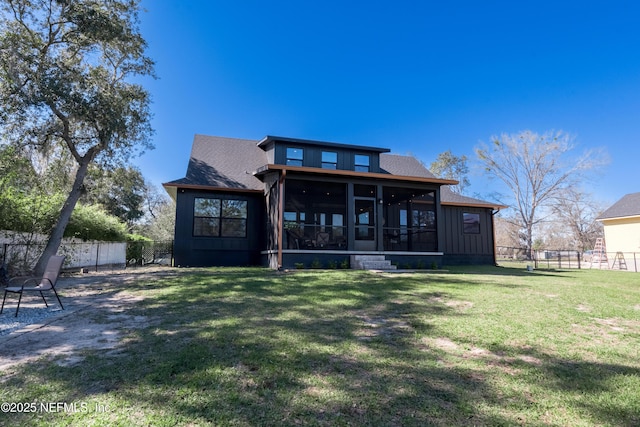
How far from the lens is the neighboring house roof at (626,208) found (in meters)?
17.8

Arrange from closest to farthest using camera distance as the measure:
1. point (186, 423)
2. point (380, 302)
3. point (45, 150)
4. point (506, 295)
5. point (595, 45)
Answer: point (186, 423)
point (380, 302)
point (506, 295)
point (45, 150)
point (595, 45)

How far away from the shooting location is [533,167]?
28.5 meters

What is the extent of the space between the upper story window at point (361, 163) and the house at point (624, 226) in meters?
15.4

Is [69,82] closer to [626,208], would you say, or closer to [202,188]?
[202,188]

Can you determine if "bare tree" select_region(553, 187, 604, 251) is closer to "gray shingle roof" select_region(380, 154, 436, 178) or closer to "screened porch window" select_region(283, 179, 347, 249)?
"gray shingle roof" select_region(380, 154, 436, 178)

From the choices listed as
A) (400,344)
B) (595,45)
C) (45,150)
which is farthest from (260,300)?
(595,45)

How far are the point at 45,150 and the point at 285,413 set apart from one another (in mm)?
12335

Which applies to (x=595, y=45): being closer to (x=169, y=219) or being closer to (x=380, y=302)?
(x=380, y=302)

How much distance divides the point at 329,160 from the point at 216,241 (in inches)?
224

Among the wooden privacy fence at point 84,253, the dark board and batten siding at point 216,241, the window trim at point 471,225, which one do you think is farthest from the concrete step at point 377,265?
the wooden privacy fence at point 84,253

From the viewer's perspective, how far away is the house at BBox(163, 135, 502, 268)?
441 inches

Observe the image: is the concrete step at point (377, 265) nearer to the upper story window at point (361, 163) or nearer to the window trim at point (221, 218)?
the upper story window at point (361, 163)

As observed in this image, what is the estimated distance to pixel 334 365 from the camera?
2.68m

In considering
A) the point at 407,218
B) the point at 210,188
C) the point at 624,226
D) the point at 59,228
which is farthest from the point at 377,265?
the point at 624,226
